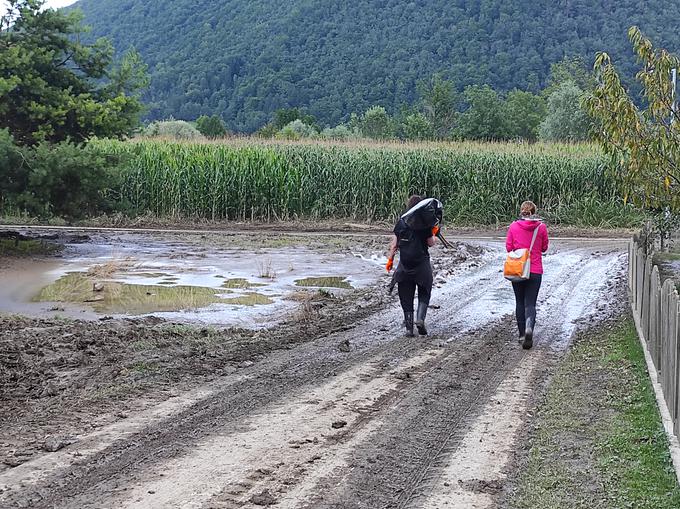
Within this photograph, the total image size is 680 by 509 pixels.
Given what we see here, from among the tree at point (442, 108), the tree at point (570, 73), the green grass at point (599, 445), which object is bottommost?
the green grass at point (599, 445)

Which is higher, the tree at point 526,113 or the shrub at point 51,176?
the tree at point 526,113

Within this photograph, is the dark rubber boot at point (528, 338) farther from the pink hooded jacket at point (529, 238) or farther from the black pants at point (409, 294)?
the black pants at point (409, 294)

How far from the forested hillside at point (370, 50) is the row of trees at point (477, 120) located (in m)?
13.3

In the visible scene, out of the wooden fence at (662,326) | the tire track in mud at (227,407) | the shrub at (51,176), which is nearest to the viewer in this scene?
the tire track in mud at (227,407)

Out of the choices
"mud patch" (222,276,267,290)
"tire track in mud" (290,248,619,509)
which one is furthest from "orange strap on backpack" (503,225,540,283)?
"mud patch" (222,276,267,290)

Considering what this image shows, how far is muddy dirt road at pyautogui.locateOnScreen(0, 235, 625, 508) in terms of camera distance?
5.83 m

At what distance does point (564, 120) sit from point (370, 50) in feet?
165

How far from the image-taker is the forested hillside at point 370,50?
3770 inches

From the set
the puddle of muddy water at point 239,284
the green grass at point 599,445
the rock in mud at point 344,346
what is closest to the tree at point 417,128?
the puddle of muddy water at point 239,284

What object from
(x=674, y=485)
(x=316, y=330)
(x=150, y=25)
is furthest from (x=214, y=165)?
(x=150, y=25)

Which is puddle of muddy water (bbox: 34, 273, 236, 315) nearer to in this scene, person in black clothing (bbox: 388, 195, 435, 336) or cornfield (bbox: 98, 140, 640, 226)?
person in black clothing (bbox: 388, 195, 435, 336)

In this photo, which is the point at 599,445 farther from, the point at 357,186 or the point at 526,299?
the point at 357,186

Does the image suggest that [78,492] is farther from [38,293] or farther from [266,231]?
[266,231]

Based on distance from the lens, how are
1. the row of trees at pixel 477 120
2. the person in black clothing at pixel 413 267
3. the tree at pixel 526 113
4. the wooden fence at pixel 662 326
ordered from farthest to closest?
the tree at pixel 526 113
the row of trees at pixel 477 120
the person in black clothing at pixel 413 267
the wooden fence at pixel 662 326
